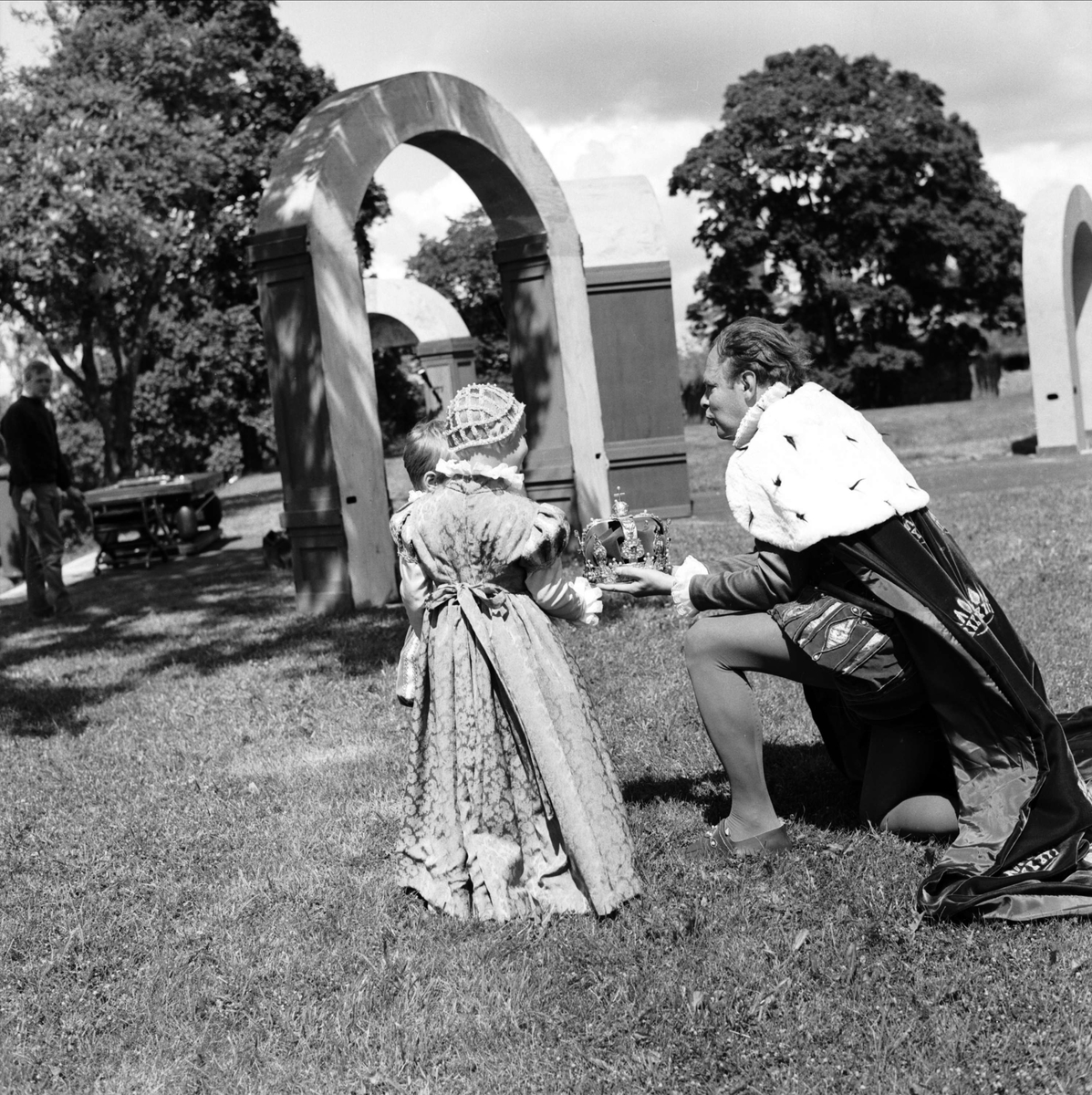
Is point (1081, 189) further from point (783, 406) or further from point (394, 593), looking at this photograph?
point (783, 406)

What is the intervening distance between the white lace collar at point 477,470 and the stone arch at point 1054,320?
15620 mm

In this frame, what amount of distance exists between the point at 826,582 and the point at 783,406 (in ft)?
1.83

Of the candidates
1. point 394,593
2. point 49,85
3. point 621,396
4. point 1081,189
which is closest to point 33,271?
point 49,85

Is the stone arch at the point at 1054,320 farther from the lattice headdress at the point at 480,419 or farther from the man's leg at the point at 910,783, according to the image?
the lattice headdress at the point at 480,419

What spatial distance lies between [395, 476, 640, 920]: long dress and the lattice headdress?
0.13 m

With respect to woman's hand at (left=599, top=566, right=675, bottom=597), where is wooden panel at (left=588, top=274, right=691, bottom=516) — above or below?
above

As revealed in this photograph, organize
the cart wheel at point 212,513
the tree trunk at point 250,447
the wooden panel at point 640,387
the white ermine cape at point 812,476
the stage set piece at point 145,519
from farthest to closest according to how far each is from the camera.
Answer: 1. the tree trunk at point 250,447
2. the cart wheel at point 212,513
3. the stage set piece at point 145,519
4. the wooden panel at point 640,387
5. the white ermine cape at point 812,476

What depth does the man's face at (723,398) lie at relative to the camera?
13.6 feet

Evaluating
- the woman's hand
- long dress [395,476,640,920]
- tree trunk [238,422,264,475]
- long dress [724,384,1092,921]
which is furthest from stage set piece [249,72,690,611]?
tree trunk [238,422,264,475]

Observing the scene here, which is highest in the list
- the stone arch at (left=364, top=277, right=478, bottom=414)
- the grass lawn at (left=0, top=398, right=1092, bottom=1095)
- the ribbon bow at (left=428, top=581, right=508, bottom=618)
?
the stone arch at (left=364, top=277, right=478, bottom=414)

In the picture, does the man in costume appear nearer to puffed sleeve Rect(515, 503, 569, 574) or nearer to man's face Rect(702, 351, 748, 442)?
man's face Rect(702, 351, 748, 442)

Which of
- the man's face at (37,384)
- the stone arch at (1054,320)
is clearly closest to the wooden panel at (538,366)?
the man's face at (37,384)

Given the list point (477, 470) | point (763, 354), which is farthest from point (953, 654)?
point (477, 470)

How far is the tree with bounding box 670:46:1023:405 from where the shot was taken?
4531 cm
